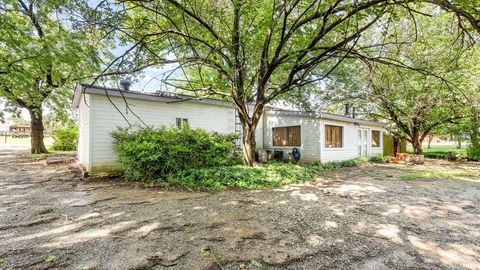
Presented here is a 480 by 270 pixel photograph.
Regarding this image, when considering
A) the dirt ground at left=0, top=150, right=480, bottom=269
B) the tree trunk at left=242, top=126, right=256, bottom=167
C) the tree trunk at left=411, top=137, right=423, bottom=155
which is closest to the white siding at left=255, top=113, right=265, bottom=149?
the tree trunk at left=242, top=126, right=256, bottom=167

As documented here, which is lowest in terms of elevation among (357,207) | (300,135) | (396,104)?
(357,207)

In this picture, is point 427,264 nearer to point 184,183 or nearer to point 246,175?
point 246,175

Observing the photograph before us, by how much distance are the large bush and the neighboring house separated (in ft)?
2.31

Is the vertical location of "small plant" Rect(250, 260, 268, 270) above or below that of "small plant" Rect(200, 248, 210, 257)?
below

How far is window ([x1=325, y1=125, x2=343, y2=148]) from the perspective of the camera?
11.9 metres

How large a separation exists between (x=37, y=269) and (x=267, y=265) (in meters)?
2.49

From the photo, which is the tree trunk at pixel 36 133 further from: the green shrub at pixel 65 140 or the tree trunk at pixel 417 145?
the tree trunk at pixel 417 145

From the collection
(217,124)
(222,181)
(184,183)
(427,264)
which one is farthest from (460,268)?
(217,124)

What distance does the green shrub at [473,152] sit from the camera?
46.0ft

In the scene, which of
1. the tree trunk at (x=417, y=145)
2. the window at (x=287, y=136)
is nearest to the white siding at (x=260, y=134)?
the window at (x=287, y=136)

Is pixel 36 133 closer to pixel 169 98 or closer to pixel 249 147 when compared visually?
pixel 169 98

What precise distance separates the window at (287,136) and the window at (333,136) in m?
1.44

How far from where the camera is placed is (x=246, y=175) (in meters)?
7.19

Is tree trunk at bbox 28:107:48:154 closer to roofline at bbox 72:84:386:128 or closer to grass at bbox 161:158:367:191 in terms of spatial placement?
roofline at bbox 72:84:386:128
